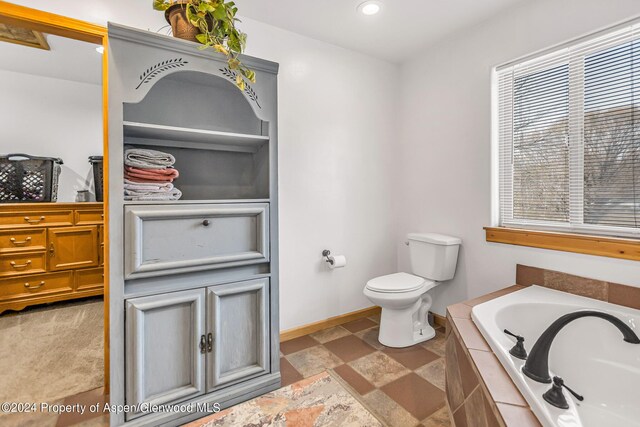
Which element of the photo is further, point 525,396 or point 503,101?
point 503,101

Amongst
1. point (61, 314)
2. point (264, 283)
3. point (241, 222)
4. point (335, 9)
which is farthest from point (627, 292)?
point (61, 314)

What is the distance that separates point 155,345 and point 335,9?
2302 millimetres

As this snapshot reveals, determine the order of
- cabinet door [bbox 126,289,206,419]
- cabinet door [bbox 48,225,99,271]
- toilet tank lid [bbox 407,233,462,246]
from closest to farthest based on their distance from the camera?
cabinet door [bbox 126,289,206,419]
toilet tank lid [bbox 407,233,462,246]
cabinet door [bbox 48,225,99,271]

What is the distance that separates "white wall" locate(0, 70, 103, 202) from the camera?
3.37 meters

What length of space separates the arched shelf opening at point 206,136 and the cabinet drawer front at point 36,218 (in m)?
2.16

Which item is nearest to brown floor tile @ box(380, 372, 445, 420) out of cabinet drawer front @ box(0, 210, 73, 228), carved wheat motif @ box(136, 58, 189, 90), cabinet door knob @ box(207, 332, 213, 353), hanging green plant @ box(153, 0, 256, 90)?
cabinet door knob @ box(207, 332, 213, 353)

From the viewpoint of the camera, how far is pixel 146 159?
1.57 meters

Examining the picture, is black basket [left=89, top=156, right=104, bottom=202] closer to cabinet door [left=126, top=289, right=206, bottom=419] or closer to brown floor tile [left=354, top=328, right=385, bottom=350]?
cabinet door [left=126, top=289, right=206, bottom=419]

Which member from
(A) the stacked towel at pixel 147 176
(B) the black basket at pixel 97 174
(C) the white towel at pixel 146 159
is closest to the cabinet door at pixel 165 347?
(A) the stacked towel at pixel 147 176

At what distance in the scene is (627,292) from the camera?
162 centimetres

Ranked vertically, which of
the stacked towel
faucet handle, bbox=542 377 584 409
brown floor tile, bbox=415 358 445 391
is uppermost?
the stacked towel

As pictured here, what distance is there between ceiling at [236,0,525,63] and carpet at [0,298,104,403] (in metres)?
2.60

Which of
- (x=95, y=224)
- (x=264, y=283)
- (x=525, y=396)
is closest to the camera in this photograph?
(x=525, y=396)

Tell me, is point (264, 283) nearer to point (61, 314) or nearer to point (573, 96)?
point (573, 96)
